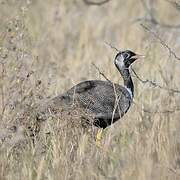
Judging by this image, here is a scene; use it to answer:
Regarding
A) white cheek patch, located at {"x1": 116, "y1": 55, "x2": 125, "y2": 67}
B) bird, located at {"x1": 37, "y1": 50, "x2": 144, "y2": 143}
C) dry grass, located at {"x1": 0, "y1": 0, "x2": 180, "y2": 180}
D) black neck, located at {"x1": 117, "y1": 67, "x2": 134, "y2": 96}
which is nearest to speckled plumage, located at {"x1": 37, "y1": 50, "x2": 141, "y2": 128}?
bird, located at {"x1": 37, "y1": 50, "x2": 144, "y2": 143}

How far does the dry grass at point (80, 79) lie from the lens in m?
6.42

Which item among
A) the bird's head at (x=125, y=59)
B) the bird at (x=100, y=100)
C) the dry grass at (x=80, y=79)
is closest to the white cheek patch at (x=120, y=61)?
the bird's head at (x=125, y=59)

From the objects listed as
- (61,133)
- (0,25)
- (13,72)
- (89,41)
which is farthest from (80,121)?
(89,41)

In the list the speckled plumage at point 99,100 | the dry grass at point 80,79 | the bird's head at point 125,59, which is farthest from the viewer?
the bird's head at point 125,59

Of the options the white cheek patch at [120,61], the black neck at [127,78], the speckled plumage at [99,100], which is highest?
the white cheek patch at [120,61]

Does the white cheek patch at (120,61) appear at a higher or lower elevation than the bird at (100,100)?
higher

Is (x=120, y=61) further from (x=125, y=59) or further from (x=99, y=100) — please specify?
(x=99, y=100)

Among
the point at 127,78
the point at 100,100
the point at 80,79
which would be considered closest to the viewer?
the point at 100,100

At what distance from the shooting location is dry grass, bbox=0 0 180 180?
6422 millimetres

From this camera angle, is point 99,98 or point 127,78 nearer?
point 99,98

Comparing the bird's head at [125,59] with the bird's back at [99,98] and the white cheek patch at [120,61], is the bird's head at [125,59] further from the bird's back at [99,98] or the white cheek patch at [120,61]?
the bird's back at [99,98]

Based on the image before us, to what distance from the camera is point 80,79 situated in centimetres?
984

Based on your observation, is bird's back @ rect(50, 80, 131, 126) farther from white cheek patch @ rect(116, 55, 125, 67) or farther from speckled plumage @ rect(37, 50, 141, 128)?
white cheek patch @ rect(116, 55, 125, 67)

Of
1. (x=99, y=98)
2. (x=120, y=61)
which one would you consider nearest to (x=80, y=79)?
(x=120, y=61)
